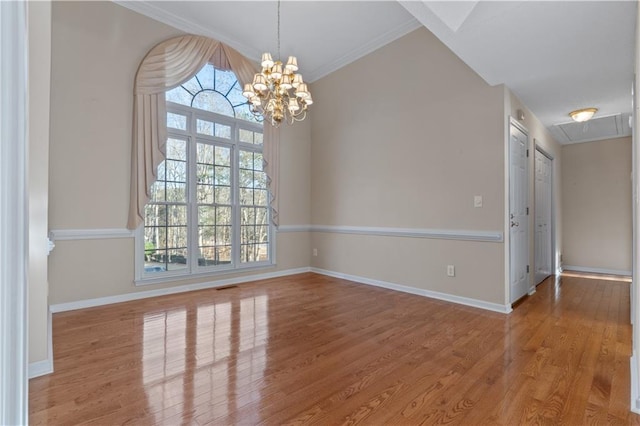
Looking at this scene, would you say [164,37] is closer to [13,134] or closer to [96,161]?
[96,161]

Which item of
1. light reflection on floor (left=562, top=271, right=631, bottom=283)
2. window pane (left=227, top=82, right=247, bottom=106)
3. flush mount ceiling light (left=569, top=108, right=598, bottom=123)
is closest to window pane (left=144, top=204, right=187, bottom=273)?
window pane (left=227, top=82, right=247, bottom=106)

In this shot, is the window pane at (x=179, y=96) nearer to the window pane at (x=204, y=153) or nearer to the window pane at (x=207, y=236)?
the window pane at (x=204, y=153)

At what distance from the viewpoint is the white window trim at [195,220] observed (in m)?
3.89

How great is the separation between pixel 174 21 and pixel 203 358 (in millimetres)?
4178

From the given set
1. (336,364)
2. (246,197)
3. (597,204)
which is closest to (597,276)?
(597,204)

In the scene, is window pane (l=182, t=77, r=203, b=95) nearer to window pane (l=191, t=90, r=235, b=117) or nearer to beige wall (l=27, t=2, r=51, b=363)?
window pane (l=191, t=90, r=235, b=117)

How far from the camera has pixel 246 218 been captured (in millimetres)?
4984

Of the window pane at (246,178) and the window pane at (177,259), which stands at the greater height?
the window pane at (246,178)

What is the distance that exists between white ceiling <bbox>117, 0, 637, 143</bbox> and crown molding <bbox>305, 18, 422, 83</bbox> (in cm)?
1

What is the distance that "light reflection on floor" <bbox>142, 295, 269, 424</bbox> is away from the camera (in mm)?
1773

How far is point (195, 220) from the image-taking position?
4.36 m

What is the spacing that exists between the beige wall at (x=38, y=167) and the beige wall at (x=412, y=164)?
370 centimetres

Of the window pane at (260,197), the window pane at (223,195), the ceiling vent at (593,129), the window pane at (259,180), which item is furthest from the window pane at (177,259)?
the ceiling vent at (593,129)

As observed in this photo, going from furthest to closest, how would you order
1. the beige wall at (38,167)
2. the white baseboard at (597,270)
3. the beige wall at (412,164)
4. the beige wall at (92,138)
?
the white baseboard at (597,270) < the beige wall at (412,164) < the beige wall at (92,138) < the beige wall at (38,167)
